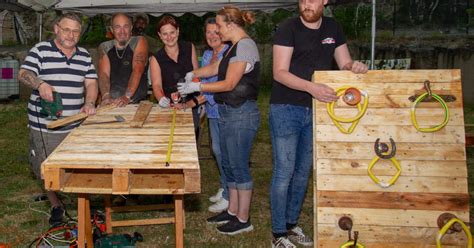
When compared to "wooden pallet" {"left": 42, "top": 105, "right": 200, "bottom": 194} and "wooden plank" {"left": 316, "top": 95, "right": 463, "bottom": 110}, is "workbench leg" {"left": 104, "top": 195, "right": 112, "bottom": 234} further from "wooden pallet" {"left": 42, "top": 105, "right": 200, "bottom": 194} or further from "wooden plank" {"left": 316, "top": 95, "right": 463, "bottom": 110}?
"wooden plank" {"left": 316, "top": 95, "right": 463, "bottom": 110}

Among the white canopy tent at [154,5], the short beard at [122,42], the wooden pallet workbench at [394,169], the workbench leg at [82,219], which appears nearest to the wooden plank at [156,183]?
the workbench leg at [82,219]

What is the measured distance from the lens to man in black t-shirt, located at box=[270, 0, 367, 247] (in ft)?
12.6

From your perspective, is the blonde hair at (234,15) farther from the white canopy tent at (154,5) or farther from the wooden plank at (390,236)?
the white canopy tent at (154,5)

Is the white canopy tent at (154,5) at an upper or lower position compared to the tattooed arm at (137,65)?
upper

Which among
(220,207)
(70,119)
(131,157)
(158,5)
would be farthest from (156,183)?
(158,5)

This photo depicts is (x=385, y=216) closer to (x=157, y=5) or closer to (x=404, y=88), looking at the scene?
(x=404, y=88)

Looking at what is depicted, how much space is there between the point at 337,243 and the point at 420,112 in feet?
3.12

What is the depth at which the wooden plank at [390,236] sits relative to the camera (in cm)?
336

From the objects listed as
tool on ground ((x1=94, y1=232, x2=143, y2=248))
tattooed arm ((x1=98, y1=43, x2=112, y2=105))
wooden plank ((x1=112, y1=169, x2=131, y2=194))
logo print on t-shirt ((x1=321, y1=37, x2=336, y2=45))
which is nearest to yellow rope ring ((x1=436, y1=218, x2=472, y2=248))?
logo print on t-shirt ((x1=321, y1=37, x2=336, y2=45))

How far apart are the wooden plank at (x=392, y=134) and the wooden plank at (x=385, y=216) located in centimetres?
43

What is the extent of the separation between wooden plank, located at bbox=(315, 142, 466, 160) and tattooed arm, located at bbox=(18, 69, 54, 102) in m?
2.07

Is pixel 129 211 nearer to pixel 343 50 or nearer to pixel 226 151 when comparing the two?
pixel 226 151

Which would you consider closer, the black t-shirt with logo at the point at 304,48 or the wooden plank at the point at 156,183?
the wooden plank at the point at 156,183

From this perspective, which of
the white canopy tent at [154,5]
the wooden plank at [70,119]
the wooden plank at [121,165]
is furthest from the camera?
the white canopy tent at [154,5]
